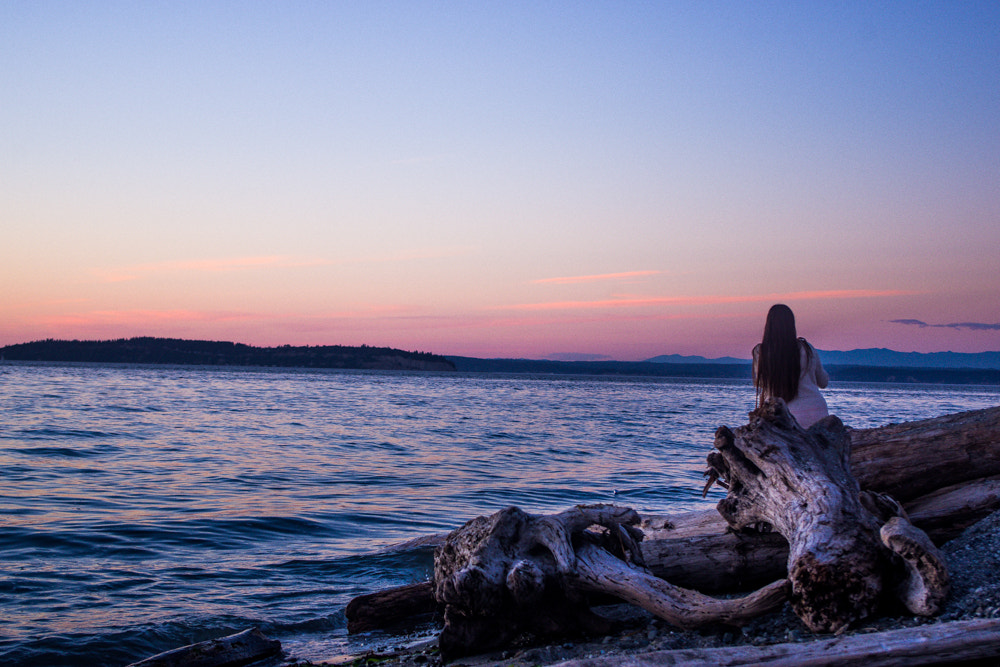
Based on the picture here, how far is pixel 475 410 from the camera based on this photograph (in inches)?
1490

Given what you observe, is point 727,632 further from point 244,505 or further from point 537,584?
point 244,505

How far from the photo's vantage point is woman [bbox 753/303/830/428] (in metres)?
6.59

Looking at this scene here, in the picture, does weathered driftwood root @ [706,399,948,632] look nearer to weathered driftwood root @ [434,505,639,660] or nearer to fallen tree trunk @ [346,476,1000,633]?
fallen tree trunk @ [346,476,1000,633]

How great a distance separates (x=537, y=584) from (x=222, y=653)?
7.69ft

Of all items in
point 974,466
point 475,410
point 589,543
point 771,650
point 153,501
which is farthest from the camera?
point 475,410

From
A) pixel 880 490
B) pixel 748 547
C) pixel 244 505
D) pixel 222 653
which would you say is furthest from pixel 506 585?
pixel 244 505

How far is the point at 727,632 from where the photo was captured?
468cm

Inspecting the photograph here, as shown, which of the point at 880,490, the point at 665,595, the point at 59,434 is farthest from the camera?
the point at 59,434

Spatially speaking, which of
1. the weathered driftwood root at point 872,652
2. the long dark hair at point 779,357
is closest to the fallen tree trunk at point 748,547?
the long dark hair at point 779,357

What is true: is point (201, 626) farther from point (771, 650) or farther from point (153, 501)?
point (153, 501)

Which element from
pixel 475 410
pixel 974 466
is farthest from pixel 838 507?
pixel 475 410

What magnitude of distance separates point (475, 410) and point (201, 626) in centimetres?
3137

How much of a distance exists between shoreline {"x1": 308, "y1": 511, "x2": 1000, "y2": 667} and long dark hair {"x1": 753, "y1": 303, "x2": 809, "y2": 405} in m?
1.73

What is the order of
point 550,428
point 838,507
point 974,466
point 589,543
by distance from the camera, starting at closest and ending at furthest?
point 838,507 → point 589,543 → point 974,466 → point 550,428
